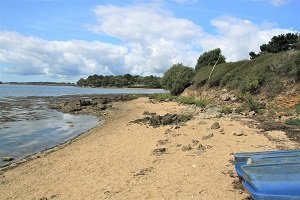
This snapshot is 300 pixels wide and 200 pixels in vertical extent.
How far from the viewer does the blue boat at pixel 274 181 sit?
5.19 m

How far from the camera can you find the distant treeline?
154 m

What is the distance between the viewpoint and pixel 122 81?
16700cm

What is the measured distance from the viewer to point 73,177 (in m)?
10.2

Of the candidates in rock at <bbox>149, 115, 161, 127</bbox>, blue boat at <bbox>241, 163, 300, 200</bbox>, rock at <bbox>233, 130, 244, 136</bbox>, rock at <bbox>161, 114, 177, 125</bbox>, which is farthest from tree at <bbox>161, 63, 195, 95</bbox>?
blue boat at <bbox>241, 163, 300, 200</bbox>

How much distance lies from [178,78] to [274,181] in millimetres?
42979

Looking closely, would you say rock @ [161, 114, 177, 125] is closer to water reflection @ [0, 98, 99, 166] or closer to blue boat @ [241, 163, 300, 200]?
water reflection @ [0, 98, 99, 166]

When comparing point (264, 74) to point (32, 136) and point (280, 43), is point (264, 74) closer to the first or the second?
point (32, 136)

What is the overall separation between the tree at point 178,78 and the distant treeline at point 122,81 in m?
92.3

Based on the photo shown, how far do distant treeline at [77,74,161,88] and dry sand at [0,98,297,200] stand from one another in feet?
428

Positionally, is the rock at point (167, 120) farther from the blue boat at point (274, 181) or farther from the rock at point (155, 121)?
the blue boat at point (274, 181)

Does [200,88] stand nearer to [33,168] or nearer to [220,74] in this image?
[220,74]

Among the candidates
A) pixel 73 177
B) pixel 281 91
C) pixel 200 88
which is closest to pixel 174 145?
pixel 73 177

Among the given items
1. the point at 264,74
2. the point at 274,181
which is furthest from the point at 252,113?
the point at 274,181

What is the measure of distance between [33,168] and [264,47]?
43086 mm
